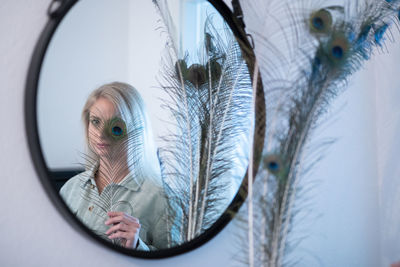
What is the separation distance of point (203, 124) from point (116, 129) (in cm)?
21

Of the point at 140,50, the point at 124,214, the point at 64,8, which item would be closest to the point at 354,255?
the point at 124,214

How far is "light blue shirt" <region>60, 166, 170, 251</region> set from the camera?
0.71m

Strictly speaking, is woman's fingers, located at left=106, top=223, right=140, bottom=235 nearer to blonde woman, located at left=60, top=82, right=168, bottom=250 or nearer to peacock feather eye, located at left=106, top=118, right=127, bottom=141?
blonde woman, located at left=60, top=82, right=168, bottom=250

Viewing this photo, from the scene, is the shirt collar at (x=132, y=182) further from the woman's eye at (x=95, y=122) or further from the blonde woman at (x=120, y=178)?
the woman's eye at (x=95, y=122)

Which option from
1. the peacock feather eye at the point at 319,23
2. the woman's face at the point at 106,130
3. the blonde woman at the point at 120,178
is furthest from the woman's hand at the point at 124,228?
the peacock feather eye at the point at 319,23

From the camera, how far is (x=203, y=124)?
88 cm

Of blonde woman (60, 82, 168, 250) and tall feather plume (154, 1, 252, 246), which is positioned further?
tall feather plume (154, 1, 252, 246)

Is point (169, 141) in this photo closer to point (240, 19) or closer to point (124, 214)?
point (124, 214)

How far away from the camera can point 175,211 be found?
84 centimetres

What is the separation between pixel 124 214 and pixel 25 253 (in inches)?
7.1

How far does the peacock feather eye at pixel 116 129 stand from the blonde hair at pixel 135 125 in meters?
0.01

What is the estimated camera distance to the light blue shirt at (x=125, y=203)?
712mm

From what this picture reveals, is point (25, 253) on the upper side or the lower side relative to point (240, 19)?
lower

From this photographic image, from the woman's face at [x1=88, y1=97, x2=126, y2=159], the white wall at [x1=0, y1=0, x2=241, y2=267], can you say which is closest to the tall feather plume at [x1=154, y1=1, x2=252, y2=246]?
the woman's face at [x1=88, y1=97, x2=126, y2=159]
